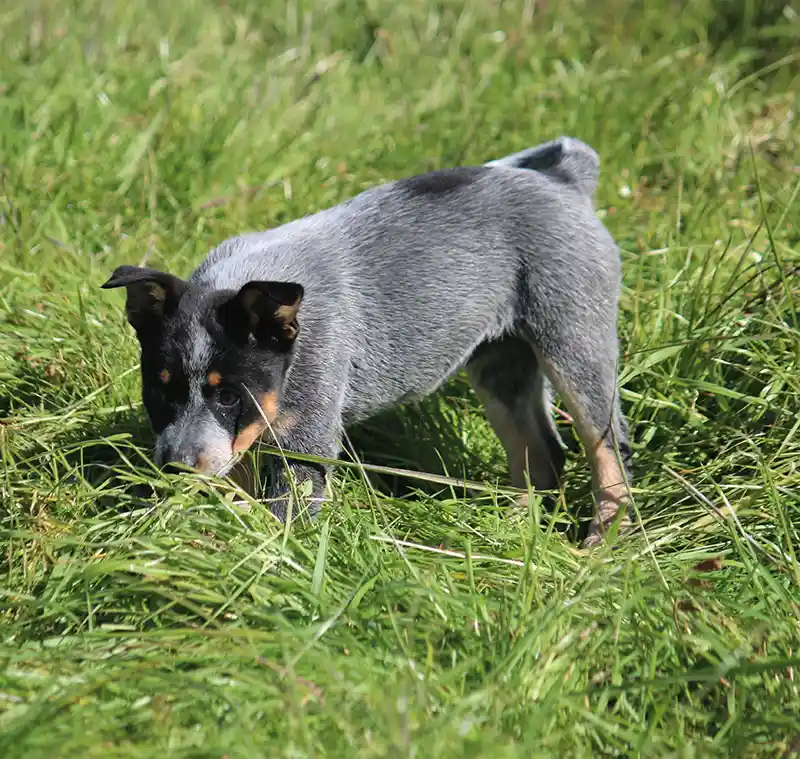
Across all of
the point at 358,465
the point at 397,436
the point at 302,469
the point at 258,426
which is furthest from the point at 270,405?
the point at 397,436

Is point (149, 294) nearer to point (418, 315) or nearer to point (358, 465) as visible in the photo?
point (358, 465)

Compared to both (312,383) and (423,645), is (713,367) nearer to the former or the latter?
(312,383)

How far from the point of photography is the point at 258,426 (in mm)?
3795

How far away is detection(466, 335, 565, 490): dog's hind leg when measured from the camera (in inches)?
183

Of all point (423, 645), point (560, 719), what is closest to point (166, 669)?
point (423, 645)

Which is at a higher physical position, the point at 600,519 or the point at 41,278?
the point at 41,278

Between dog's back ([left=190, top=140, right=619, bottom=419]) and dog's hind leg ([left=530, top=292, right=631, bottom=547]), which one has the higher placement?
dog's back ([left=190, top=140, right=619, bottom=419])

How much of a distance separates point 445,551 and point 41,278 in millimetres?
2494

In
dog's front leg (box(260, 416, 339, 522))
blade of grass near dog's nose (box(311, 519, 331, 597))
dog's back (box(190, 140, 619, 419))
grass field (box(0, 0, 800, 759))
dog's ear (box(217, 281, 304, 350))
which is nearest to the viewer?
grass field (box(0, 0, 800, 759))

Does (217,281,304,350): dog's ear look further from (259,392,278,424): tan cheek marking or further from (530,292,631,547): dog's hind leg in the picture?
(530,292,631,547): dog's hind leg

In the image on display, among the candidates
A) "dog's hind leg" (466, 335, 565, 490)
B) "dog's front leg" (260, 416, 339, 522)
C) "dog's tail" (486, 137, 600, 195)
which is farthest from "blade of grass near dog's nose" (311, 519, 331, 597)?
"dog's tail" (486, 137, 600, 195)

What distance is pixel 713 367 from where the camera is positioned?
15.0 ft

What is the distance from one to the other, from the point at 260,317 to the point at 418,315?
0.75 meters

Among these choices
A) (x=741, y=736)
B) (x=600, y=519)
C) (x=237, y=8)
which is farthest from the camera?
(x=237, y=8)
